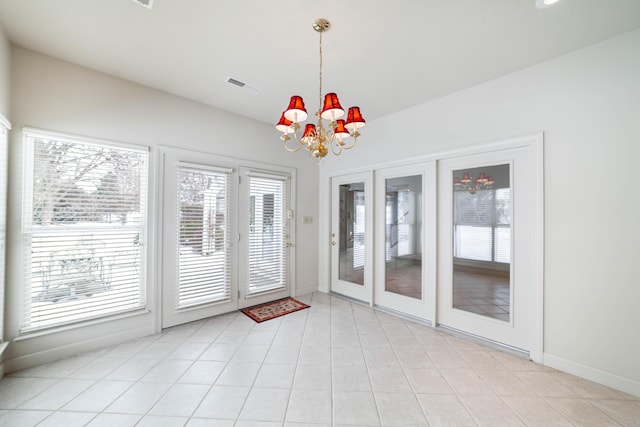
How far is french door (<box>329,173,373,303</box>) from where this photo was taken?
3969 millimetres

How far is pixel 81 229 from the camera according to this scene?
2.52 metres

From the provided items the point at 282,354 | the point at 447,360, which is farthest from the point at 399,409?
the point at 282,354

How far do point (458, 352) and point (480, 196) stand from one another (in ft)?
5.72

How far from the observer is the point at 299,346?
268cm

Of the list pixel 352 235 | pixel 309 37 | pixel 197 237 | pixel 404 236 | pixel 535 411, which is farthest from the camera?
pixel 352 235

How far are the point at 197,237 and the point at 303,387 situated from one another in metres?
2.29

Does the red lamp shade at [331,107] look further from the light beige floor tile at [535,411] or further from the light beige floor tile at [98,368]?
the light beige floor tile at [98,368]

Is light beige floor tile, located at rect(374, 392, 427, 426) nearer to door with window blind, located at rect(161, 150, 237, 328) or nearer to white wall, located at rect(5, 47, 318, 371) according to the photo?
door with window blind, located at rect(161, 150, 237, 328)

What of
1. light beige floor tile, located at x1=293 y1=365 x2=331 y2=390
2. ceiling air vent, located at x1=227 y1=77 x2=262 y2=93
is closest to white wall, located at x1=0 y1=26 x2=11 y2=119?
ceiling air vent, located at x1=227 y1=77 x2=262 y2=93

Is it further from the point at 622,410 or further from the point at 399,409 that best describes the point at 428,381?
the point at 622,410

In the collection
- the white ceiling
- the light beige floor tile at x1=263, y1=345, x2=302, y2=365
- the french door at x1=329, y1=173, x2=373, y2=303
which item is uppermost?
the white ceiling

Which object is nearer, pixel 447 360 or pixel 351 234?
pixel 447 360

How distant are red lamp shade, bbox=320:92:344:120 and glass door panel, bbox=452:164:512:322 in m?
1.99

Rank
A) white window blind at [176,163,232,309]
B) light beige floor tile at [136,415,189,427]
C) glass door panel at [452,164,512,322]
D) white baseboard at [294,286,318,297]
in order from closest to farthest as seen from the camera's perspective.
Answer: light beige floor tile at [136,415,189,427] → glass door panel at [452,164,512,322] → white window blind at [176,163,232,309] → white baseboard at [294,286,318,297]
